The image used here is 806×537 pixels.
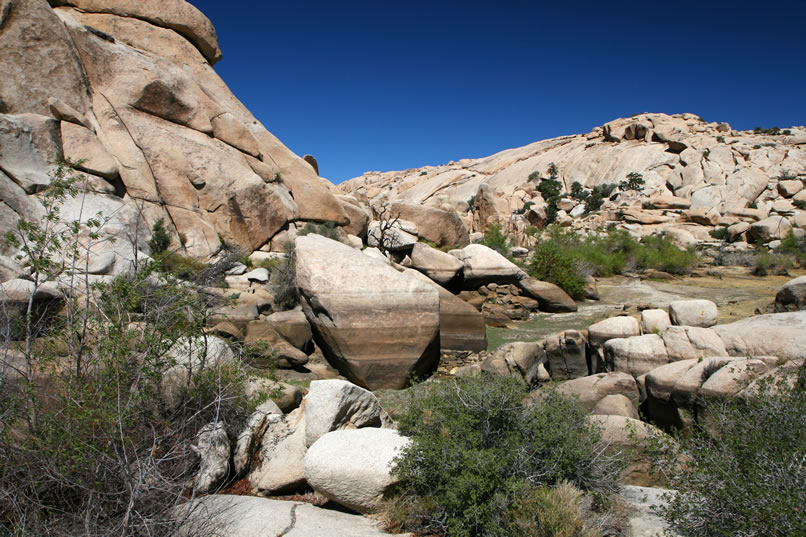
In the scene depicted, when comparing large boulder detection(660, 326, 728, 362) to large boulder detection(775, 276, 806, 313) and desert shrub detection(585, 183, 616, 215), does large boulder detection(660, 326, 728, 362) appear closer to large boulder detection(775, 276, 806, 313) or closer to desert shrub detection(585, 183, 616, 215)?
large boulder detection(775, 276, 806, 313)

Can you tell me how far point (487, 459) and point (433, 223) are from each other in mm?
15920

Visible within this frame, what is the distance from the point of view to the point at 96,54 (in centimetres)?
1493

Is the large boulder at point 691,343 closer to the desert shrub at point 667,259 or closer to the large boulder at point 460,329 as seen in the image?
the large boulder at point 460,329

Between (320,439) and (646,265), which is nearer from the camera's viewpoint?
(320,439)

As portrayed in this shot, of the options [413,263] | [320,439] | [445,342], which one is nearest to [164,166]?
[413,263]

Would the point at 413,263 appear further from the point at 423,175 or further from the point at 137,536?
the point at 423,175

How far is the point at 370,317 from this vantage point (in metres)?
8.40

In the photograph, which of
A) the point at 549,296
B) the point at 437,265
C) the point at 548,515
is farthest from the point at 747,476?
the point at 549,296

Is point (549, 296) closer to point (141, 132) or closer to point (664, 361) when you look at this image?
point (664, 361)

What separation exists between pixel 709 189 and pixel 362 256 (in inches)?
1417

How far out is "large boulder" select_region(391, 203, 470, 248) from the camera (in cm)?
1927

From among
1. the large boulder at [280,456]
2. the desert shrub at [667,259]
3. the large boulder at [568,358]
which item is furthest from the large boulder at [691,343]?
the desert shrub at [667,259]

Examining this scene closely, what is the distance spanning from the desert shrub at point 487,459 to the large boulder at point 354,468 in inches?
6.8

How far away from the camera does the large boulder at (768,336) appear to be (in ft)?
20.2
